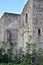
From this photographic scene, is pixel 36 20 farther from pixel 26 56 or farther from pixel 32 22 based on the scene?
pixel 26 56

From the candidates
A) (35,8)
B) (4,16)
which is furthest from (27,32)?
(4,16)

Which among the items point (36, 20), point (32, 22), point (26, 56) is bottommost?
point (26, 56)

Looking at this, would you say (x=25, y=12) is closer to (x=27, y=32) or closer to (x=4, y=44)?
(x=27, y=32)

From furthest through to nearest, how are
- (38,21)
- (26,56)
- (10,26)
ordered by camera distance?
(10,26) < (38,21) < (26,56)

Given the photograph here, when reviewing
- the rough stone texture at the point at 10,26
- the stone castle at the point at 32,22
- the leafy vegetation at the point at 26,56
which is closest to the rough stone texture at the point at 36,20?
the stone castle at the point at 32,22

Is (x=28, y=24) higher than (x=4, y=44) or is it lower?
higher

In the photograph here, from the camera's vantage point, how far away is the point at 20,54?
18.9m

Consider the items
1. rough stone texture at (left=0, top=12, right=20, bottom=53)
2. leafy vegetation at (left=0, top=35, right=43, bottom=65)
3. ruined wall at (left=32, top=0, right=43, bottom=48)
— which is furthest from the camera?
rough stone texture at (left=0, top=12, right=20, bottom=53)

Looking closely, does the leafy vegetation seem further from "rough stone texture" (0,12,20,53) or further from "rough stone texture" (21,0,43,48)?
"rough stone texture" (0,12,20,53)

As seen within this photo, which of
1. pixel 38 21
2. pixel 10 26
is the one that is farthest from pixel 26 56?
pixel 10 26

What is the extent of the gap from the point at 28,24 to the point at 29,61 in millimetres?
3101

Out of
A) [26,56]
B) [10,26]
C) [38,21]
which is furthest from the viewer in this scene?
[10,26]

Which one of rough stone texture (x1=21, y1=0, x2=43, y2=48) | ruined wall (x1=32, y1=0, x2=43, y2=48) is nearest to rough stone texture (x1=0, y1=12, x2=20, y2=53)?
rough stone texture (x1=21, y1=0, x2=43, y2=48)

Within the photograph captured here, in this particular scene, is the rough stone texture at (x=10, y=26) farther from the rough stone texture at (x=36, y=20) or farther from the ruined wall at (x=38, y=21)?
the ruined wall at (x=38, y=21)
